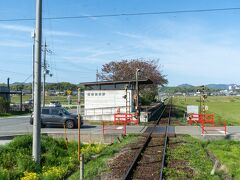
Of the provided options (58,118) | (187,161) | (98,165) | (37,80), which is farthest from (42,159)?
(58,118)

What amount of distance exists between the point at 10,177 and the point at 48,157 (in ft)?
11.3

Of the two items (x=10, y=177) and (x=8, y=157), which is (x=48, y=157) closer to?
(x=8, y=157)

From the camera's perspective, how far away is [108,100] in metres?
42.2

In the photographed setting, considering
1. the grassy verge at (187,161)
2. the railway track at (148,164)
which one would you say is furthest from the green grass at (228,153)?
the railway track at (148,164)

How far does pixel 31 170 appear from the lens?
13.1 m

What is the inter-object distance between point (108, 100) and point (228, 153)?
81.1ft

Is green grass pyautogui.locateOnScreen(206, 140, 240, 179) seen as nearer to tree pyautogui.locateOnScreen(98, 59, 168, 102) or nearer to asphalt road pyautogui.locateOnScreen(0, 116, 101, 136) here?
asphalt road pyautogui.locateOnScreen(0, 116, 101, 136)

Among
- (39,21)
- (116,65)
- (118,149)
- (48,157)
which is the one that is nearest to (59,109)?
(118,149)

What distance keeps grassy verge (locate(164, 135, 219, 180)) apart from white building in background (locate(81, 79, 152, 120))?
18663 millimetres

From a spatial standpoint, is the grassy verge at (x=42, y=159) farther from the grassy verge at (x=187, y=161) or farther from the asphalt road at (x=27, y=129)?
A: the asphalt road at (x=27, y=129)

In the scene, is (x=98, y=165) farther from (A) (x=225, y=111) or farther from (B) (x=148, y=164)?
(A) (x=225, y=111)

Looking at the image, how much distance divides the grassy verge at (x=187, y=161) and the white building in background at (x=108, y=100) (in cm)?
1866

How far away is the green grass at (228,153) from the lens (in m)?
14.4

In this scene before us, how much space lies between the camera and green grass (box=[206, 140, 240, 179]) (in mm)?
14448
